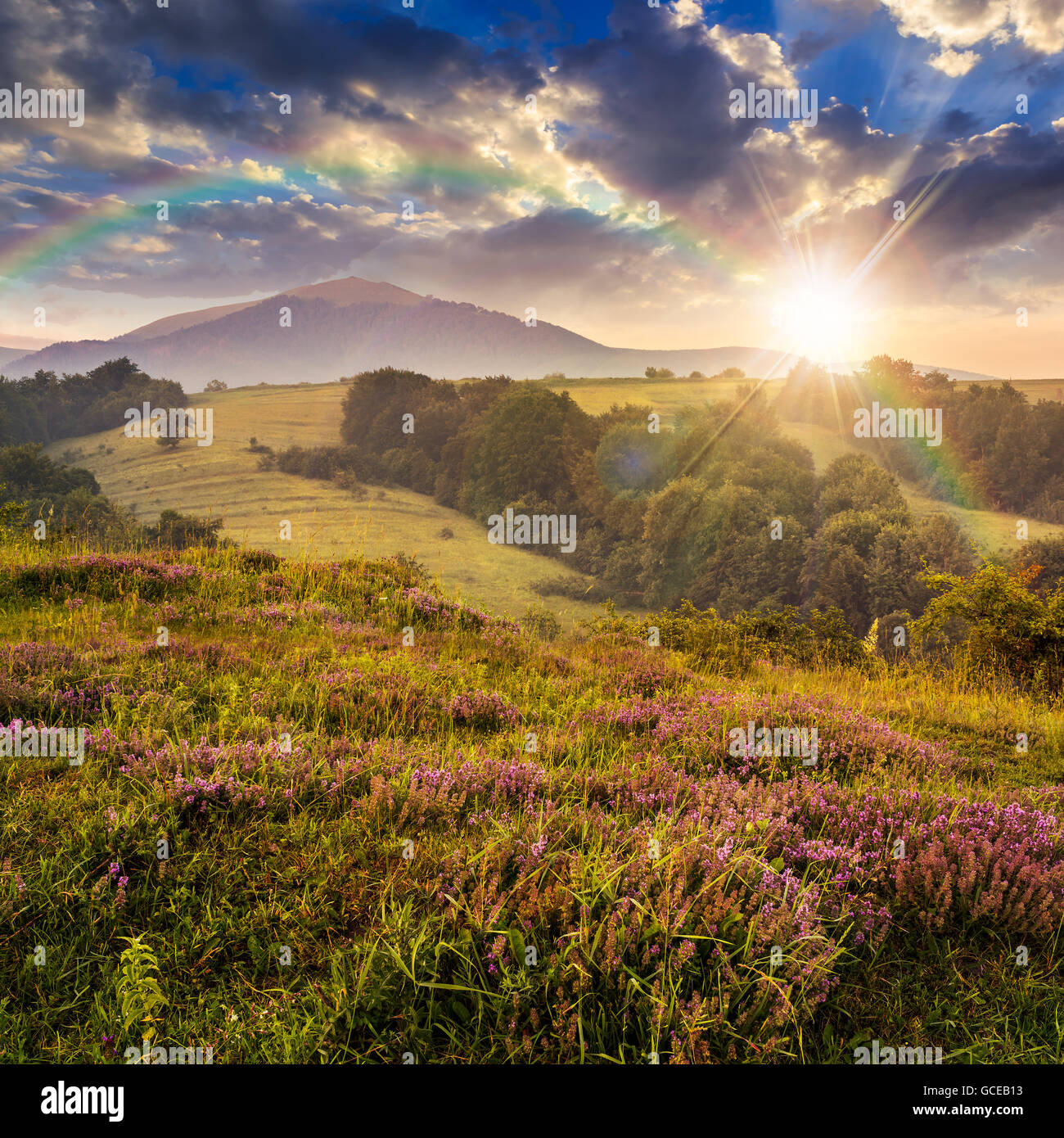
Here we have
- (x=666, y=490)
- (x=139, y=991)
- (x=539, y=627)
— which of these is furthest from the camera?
(x=666, y=490)

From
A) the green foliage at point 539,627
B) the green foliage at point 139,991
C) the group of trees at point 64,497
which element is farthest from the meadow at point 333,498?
the green foliage at point 139,991

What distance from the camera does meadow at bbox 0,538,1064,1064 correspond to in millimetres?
2207

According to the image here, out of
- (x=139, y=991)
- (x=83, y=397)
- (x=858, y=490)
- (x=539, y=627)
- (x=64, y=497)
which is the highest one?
(x=83, y=397)

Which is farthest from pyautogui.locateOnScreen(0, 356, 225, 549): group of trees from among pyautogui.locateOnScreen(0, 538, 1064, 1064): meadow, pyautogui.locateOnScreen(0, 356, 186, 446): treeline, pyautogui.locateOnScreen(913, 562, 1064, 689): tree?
pyautogui.locateOnScreen(913, 562, 1064, 689): tree

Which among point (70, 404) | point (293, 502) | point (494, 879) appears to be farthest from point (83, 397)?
point (494, 879)

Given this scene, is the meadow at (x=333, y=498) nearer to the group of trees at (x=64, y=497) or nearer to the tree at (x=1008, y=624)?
the group of trees at (x=64, y=497)

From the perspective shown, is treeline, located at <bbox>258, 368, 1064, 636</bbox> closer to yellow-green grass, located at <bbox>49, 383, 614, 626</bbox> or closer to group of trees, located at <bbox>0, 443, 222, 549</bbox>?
yellow-green grass, located at <bbox>49, 383, 614, 626</bbox>

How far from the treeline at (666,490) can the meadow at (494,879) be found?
2421 centimetres

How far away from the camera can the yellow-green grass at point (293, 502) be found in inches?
1298

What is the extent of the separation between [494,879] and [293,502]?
132 ft

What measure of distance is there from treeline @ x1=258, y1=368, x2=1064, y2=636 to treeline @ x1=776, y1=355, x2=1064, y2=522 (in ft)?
27.5

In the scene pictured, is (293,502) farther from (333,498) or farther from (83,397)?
(83,397)

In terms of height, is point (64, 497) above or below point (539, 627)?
above

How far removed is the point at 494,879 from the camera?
104 inches
